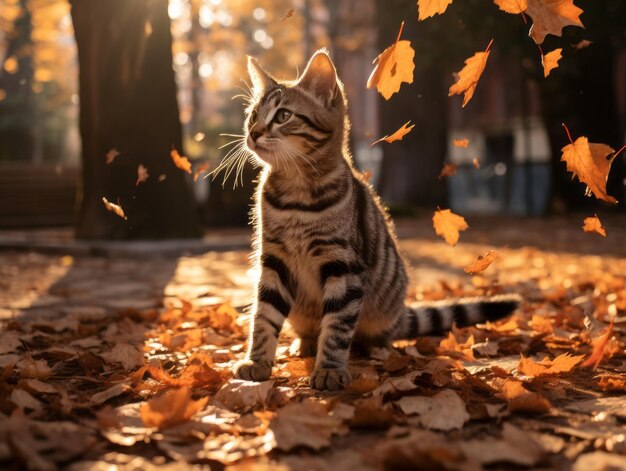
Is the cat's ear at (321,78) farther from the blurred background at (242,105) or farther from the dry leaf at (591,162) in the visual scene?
the dry leaf at (591,162)

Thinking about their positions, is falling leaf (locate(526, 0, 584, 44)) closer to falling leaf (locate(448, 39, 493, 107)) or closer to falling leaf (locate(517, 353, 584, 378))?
falling leaf (locate(448, 39, 493, 107))

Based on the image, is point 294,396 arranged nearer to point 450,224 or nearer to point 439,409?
point 439,409

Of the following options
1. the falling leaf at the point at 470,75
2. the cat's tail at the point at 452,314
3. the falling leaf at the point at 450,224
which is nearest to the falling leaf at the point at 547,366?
the falling leaf at the point at 450,224

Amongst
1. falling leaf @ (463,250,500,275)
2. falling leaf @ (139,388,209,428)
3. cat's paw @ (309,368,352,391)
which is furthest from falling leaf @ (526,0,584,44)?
falling leaf @ (139,388,209,428)

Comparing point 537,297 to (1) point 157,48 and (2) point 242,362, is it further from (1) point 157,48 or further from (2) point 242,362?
(1) point 157,48

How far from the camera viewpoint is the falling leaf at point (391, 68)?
2789mm

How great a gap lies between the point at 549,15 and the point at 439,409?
159 centimetres

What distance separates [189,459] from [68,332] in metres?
2.44

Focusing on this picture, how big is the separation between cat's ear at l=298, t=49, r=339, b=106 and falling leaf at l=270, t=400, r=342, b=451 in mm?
1566

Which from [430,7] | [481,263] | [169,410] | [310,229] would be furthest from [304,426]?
[430,7]

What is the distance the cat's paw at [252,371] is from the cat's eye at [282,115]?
3.72ft

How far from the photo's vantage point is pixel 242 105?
7969 millimetres

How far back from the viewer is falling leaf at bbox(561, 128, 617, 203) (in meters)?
2.77

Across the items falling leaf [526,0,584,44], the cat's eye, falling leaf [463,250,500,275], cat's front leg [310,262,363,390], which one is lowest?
cat's front leg [310,262,363,390]
